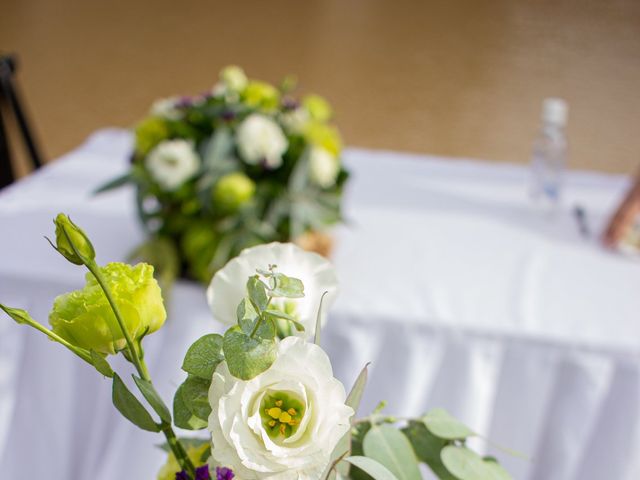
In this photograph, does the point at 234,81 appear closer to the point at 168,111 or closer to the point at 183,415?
the point at 168,111

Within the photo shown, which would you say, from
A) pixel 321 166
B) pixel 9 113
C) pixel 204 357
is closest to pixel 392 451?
pixel 204 357

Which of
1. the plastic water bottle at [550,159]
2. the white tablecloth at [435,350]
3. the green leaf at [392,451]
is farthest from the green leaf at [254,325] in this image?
the plastic water bottle at [550,159]

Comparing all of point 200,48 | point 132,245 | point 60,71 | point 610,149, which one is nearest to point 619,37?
point 610,149

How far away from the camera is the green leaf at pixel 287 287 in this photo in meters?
0.35

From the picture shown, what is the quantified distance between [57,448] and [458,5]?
6863 mm

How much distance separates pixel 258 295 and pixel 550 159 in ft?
4.41

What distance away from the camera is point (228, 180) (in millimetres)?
1147

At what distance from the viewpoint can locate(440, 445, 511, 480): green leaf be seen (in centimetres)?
46

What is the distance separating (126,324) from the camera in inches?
14.3

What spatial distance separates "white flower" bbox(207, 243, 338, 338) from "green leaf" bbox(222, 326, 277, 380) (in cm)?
7

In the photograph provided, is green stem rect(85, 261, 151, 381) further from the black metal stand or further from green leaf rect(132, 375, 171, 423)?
the black metal stand

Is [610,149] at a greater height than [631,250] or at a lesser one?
lesser

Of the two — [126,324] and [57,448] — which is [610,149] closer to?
[57,448]

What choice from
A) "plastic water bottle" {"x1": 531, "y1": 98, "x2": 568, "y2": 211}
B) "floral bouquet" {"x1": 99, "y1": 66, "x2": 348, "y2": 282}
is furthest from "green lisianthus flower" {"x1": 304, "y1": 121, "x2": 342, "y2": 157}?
"plastic water bottle" {"x1": 531, "y1": 98, "x2": 568, "y2": 211}
